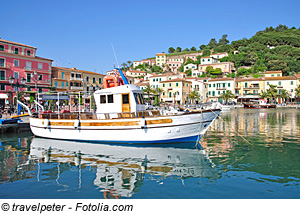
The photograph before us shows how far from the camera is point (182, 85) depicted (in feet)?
201

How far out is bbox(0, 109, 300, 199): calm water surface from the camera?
22.7ft

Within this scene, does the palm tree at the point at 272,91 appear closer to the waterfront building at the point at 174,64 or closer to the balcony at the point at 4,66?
the waterfront building at the point at 174,64

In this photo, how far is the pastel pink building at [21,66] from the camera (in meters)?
39.2

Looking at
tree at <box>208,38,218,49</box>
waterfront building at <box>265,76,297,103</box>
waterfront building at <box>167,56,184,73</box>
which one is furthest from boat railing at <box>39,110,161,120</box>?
tree at <box>208,38,218,49</box>

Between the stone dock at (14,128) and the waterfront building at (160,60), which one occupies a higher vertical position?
the waterfront building at (160,60)

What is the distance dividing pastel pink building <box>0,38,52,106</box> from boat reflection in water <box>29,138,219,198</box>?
29.7m

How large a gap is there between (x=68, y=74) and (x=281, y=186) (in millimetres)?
49210

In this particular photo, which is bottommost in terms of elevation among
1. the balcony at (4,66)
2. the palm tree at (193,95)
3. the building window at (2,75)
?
the palm tree at (193,95)

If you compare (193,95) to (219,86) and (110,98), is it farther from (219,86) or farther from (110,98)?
(110,98)

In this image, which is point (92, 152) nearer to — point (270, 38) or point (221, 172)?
point (221, 172)

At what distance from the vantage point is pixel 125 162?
10.2m

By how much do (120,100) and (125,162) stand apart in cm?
549

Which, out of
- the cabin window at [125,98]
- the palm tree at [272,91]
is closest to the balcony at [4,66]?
the cabin window at [125,98]

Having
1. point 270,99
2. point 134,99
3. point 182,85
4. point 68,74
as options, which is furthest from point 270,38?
point 134,99
